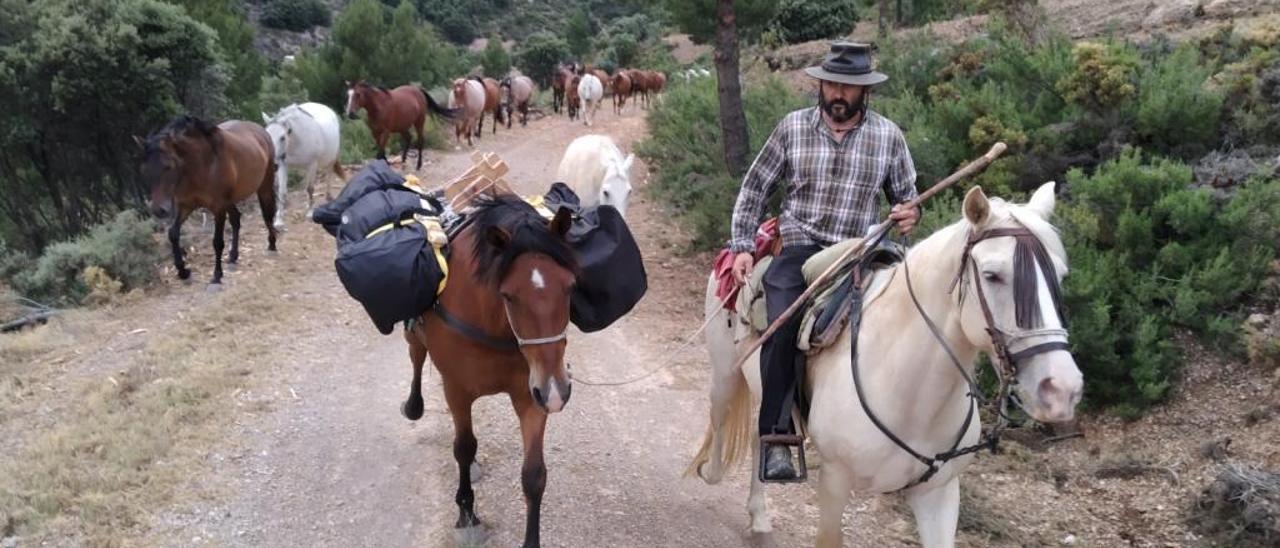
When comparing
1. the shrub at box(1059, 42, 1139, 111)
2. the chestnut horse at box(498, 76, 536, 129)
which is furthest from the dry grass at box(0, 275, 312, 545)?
the chestnut horse at box(498, 76, 536, 129)

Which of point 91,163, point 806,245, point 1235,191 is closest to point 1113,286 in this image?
point 1235,191

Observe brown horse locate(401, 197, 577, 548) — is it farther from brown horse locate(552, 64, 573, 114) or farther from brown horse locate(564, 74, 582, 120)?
brown horse locate(552, 64, 573, 114)

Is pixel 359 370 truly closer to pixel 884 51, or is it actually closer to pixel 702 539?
pixel 702 539

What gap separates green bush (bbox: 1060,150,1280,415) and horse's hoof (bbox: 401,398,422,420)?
4.35 m

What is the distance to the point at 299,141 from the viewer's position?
12180 millimetres

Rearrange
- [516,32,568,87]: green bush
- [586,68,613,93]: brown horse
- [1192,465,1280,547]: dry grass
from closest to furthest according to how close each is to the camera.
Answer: [1192,465,1280,547]: dry grass, [586,68,613,93]: brown horse, [516,32,568,87]: green bush

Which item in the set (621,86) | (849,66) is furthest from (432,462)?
(621,86)

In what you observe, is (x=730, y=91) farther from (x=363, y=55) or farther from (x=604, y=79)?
→ (x=604, y=79)

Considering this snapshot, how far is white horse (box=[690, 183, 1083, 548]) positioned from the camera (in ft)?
8.04

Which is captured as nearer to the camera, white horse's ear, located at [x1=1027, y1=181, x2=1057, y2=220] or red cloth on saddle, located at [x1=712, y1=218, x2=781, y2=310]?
white horse's ear, located at [x1=1027, y1=181, x2=1057, y2=220]

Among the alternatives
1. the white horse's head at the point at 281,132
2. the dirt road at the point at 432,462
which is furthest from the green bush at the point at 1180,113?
the white horse's head at the point at 281,132

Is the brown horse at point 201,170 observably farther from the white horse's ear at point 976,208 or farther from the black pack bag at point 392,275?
the white horse's ear at point 976,208

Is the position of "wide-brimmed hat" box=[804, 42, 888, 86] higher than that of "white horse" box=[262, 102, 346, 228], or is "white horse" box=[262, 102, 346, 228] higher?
"wide-brimmed hat" box=[804, 42, 888, 86]

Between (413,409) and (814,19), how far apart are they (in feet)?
79.6
